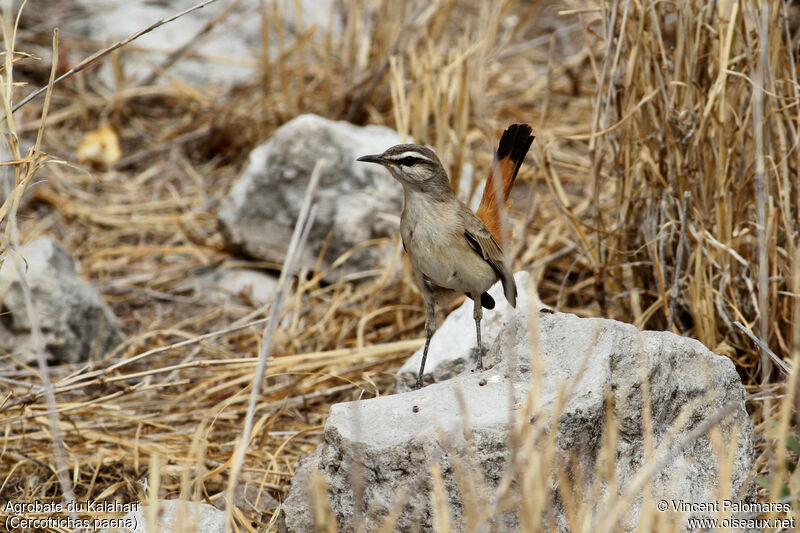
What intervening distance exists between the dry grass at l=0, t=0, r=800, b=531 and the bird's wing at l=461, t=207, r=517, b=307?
696mm

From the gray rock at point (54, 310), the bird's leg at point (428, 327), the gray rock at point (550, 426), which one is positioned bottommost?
the gray rock at point (54, 310)

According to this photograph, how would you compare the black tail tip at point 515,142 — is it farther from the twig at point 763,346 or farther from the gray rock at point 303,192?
the gray rock at point 303,192

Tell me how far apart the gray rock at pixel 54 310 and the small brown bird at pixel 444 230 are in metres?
2.03

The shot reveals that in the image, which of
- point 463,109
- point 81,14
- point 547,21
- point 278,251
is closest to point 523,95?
point 547,21

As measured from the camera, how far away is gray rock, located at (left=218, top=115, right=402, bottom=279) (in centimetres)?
592

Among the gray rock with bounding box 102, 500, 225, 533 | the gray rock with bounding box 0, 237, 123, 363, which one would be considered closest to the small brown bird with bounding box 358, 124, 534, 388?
the gray rock with bounding box 102, 500, 225, 533

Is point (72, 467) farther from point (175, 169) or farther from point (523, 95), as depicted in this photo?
point (523, 95)

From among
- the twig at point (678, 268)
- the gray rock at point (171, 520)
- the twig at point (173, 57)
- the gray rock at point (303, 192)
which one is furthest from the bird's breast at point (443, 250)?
the twig at point (173, 57)

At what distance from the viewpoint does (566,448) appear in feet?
8.85

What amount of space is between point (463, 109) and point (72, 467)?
3.22m

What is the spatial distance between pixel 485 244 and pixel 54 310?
2460 mm

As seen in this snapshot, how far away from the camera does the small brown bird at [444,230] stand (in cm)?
394

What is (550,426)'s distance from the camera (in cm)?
268

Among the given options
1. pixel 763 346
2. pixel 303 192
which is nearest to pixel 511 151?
pixel 763 346
